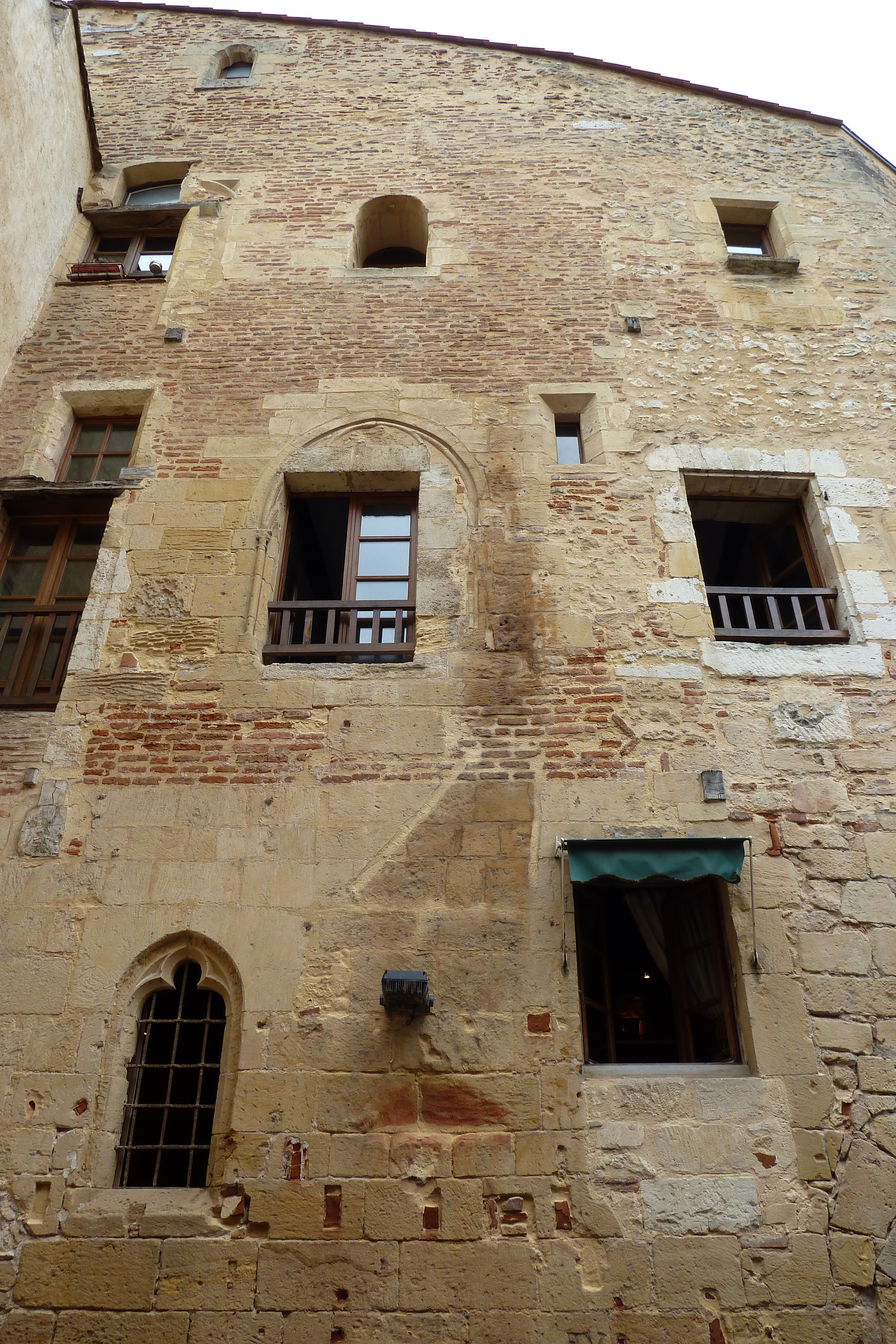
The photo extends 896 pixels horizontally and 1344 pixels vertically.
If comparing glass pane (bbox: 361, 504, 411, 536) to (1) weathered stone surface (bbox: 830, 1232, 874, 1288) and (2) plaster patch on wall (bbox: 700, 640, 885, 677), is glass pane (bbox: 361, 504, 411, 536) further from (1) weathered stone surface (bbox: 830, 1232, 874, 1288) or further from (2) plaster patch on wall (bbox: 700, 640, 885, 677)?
(1) weathered stone surface (bbox: 830, 1232, 874, 1288)

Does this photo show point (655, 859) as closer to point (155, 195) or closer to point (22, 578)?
point (22, 578)

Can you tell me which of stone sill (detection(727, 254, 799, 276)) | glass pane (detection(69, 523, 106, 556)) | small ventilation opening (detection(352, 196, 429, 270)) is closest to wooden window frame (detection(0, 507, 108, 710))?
glass pane (detection(69, 523, 106, 556))

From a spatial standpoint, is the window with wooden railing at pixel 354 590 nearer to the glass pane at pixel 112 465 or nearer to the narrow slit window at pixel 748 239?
the glass pane at pixel 112 465

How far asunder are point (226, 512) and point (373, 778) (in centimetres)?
237

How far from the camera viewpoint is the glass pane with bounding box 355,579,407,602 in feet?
20.6

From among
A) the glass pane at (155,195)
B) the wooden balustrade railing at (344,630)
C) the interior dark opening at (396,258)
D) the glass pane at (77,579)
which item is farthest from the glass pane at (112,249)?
the wooden balustrade railing at (344,630)

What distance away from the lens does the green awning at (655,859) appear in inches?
192

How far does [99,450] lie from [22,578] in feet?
4.17

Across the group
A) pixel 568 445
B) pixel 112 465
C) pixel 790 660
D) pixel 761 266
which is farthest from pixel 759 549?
pixel 112 465

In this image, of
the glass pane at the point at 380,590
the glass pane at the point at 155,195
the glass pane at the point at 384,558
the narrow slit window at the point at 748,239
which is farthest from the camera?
the glass pane at the point at 155,195

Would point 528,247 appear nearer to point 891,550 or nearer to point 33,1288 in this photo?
point 891,550

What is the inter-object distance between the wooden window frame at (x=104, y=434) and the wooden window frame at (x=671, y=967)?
4886 mm

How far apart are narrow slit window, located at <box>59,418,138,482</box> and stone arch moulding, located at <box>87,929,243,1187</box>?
3.77 metres

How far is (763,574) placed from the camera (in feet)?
22.9
